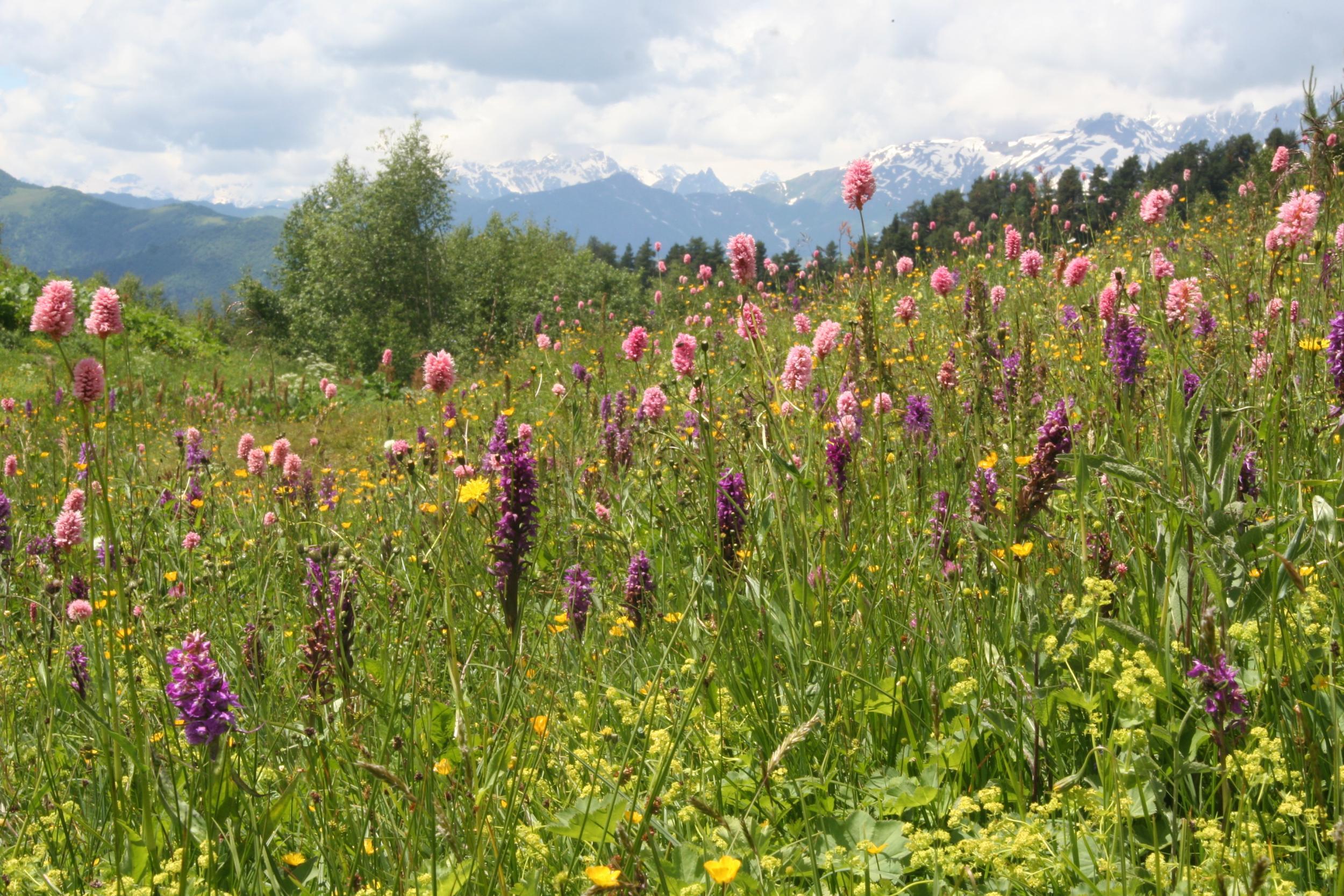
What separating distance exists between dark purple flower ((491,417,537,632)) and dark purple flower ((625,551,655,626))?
317 mm

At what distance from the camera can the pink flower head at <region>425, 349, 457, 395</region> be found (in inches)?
83.4

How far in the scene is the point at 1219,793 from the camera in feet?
4.95

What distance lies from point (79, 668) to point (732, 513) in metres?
1.97

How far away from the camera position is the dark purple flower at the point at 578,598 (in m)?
2.66

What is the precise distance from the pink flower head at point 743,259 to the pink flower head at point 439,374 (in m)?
0.90

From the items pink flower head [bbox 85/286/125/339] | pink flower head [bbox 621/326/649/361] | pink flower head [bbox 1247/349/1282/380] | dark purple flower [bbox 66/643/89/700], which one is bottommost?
dark purple flower [bbox 66/643/89/700]

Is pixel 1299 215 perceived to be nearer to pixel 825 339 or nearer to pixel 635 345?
pixel 825 339

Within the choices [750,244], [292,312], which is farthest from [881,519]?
[292,312]

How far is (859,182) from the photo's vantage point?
9.50 feet

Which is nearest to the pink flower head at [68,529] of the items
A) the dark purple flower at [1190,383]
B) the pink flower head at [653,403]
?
the pink flower head at [653,403]

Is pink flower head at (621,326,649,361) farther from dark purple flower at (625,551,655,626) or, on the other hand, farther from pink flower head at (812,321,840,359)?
dark purple flower at (625,551,655,626)

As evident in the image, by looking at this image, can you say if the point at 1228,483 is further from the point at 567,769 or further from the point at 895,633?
the point at 567,769

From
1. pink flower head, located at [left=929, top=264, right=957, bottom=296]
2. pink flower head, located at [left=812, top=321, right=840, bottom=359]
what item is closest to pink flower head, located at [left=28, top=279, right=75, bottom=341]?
pink flower head, located at [left=812, top=321, right=840, bottom=359]

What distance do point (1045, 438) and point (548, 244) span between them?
55.1 m
